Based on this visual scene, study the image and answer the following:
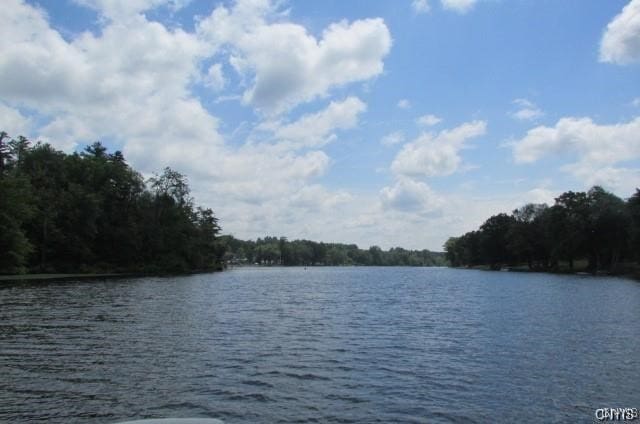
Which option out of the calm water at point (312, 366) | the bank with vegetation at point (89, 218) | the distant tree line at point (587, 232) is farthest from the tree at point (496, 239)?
the calm water at point (312, 366)

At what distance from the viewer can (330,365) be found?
18.8 m

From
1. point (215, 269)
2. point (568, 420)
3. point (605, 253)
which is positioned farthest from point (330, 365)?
point (215, 269)

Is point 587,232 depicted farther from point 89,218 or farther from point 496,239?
point 89,218

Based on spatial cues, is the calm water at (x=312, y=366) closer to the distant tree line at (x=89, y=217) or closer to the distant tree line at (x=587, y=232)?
the distant tree line at (x=89, y=217)

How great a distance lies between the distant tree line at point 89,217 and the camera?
75188 mm

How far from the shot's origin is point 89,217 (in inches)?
3905

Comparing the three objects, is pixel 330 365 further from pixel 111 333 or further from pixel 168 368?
pixel 111 333

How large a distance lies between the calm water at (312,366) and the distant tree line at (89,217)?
4587cm

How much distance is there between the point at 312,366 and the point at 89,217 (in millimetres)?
93399

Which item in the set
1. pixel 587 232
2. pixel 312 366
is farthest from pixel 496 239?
pixel 312 366

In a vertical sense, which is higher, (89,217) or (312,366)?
(89,217)

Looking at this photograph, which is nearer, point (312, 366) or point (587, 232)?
point (312, 366)

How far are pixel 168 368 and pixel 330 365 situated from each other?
6049 mm

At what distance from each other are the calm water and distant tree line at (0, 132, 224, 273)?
45871 millimetres
